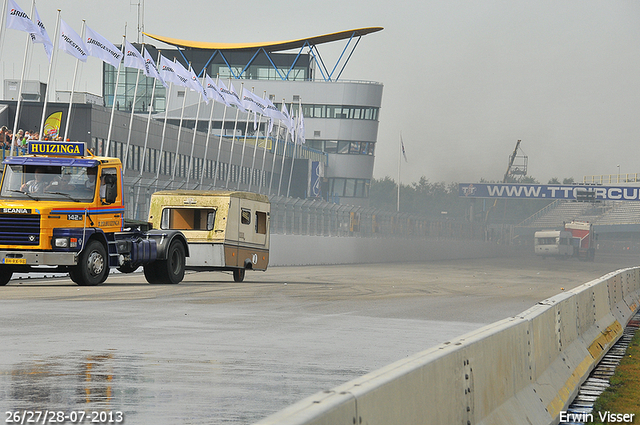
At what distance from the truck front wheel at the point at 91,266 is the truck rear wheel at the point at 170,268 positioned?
187cm

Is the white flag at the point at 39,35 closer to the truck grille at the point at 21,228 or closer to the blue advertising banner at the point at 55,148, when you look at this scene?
the blue advertising banner at the point at 55,148

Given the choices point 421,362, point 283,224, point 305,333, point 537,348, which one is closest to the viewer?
point 421,362

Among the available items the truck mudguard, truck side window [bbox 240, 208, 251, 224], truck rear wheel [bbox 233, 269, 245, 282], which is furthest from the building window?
the truck mudguard

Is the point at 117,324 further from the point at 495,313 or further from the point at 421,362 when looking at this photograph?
the point at 421,362

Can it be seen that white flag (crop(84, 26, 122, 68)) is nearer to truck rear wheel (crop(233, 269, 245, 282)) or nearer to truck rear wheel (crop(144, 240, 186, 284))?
truck rear wheel (crop(233, 269, 245, 282))

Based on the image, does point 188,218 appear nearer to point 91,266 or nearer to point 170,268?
point 170,268

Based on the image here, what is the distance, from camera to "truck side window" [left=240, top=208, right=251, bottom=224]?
25453 millimetres

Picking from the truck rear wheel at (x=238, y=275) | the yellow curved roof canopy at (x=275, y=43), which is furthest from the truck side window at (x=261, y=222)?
the yellow curved roof canopy at (x=275, y=43)

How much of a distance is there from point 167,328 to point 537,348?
602 centimetres

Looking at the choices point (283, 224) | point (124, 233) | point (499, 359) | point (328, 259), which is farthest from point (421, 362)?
point (328, 259)

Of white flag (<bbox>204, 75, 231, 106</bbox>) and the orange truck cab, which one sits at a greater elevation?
white flag (<bbox>204, 75, 231, 106</bbox>)

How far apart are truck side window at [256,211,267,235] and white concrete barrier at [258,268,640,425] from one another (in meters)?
15.8

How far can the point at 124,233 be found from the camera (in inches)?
821

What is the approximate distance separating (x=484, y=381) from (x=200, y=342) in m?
5.71
